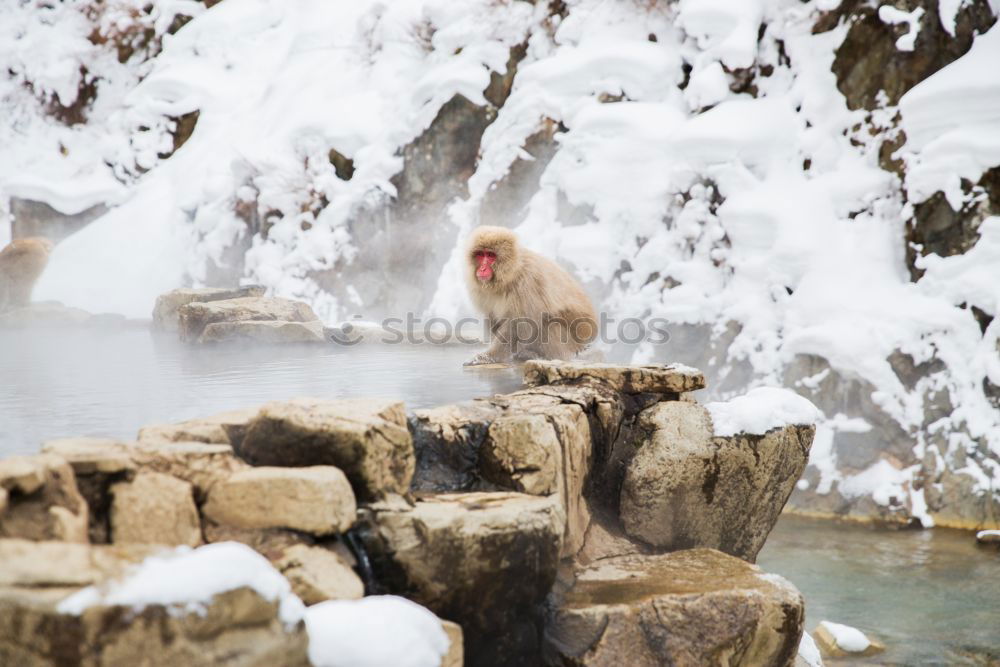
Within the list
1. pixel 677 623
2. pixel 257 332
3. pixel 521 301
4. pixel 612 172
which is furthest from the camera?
pixel 612 172

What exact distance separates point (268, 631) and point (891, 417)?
5381 millimetres

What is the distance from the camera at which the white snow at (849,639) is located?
161 inches

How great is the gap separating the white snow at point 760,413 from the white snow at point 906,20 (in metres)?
4.54

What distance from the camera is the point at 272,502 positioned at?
194 cm

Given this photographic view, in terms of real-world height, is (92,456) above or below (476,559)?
above

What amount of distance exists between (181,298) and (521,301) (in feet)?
12.2

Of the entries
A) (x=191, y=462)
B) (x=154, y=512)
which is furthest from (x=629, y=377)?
(x=154, y=512)

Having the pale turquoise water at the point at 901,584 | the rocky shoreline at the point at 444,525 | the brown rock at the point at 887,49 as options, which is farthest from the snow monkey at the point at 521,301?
the brown rock at the point at 887,49

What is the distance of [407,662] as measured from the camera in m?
1.69

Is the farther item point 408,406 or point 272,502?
point 408,406

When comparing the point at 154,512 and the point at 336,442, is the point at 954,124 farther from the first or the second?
the point at 154,512

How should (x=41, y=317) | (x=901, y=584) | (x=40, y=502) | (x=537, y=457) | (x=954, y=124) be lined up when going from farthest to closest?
(x=41, y=317) < (x=954, y=124) < (x=901, y=584) < (x=537, y=457) < (x=40, y=502)

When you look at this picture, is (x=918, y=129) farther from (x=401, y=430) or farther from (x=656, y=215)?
(x=401, y=430)

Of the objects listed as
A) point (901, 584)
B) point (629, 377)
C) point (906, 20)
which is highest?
point (906, 20)
